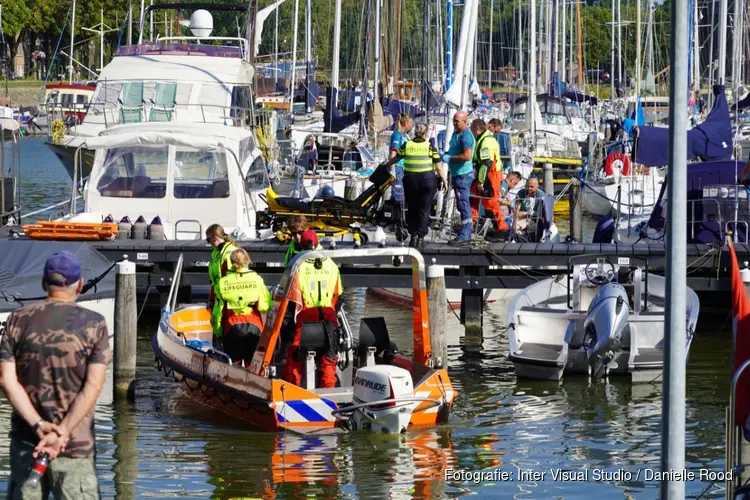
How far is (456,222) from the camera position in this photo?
19.4 m

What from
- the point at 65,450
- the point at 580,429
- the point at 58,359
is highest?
the point at 58,359

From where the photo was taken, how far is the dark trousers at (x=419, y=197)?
55.1 feet

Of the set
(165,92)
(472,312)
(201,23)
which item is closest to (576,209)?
(472,312)

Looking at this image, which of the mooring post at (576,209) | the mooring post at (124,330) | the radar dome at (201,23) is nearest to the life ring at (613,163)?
the mooring post at (576,209)

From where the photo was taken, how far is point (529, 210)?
21109mm

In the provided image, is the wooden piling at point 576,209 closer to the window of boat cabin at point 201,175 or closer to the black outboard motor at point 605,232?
the black outboard motor at point 605,232

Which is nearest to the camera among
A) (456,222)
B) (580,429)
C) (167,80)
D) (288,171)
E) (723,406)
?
(580,429)

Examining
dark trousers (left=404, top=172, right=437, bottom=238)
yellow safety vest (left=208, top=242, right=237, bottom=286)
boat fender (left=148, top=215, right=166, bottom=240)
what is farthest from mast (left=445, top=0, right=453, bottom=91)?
yellow safety vest (left=208, top=242, right=237, bottom=286)

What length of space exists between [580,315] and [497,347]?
7.52ft

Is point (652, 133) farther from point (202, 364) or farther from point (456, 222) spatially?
point (202, 364)

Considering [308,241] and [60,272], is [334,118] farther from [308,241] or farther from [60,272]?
[60,272]

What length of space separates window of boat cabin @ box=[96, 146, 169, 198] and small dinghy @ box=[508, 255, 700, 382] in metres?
6.50

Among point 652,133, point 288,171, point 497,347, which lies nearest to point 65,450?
point 497,347

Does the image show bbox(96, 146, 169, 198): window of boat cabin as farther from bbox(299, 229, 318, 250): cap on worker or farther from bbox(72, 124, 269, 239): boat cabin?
bbox(299, 229, 318, 250): cap on worker
